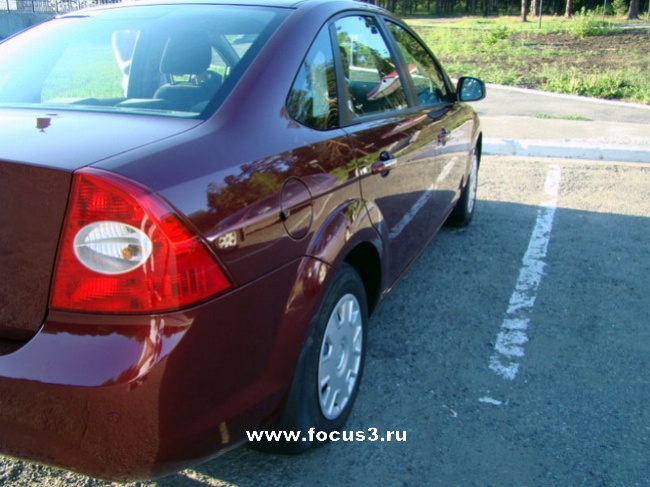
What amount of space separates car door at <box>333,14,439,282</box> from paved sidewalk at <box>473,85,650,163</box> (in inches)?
190

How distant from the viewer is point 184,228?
1.78m

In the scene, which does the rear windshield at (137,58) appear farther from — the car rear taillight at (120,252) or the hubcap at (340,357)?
the hubcap at (340,357)

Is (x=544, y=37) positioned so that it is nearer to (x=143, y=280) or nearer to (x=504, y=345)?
(x=504, y=345)

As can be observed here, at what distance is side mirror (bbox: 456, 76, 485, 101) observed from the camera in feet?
15.7

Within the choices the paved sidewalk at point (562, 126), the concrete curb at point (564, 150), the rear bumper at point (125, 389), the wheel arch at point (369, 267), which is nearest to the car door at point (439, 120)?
the wheel arch at point (369, 267)

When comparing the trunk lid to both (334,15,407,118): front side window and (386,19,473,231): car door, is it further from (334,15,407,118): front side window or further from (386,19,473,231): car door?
(386,19,473,231): car door

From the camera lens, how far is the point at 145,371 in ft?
5.64

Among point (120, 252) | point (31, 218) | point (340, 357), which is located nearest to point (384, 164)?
point (340, 357)

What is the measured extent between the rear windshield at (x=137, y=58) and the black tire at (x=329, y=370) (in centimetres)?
91

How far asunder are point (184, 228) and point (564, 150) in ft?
24.1

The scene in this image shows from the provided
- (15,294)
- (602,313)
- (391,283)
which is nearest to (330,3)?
(391,283)

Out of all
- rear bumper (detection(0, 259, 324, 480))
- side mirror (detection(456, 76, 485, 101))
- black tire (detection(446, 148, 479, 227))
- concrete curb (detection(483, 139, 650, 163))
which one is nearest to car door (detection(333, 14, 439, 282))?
side mirror (detection(456, 76, 485, 101))

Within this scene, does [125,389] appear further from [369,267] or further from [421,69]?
[421,69]

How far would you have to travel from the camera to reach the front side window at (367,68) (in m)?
3.03
